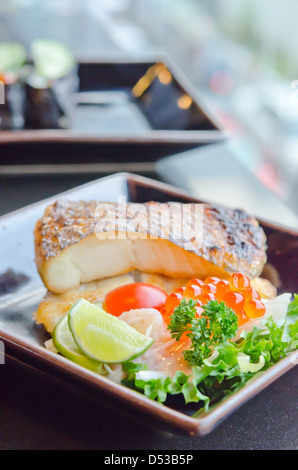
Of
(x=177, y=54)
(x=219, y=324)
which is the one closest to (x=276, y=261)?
(x=219, y=324)

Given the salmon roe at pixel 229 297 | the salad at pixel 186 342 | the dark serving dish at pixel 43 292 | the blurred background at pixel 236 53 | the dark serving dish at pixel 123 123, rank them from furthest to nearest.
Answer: the blurred background at pixel 236 53 < the dark serving dish at pixel 123 123 < the salmon roe at pixel 229 297 < the salad at pixel 186 342 < the dark serving dish at pixel 43 292

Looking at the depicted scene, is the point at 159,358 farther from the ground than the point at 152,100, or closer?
closer

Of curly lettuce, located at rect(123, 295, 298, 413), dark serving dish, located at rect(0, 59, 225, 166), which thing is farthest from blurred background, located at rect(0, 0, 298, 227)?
curly lettuce, located at rect(123, 295, 298, 413)

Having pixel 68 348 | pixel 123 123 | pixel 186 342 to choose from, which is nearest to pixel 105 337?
pixel 68 348

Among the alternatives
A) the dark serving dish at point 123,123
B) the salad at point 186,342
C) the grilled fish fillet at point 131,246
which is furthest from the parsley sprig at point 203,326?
the dark serving dish at point 123,123

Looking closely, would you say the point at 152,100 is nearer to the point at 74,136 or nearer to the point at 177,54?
the point at 74,136

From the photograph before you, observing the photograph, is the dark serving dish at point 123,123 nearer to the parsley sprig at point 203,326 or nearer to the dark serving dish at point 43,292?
the dark serving dish at point 43,292

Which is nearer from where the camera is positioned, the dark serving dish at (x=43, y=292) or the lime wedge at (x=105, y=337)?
the dark serving dish at (x=43, y=292)
